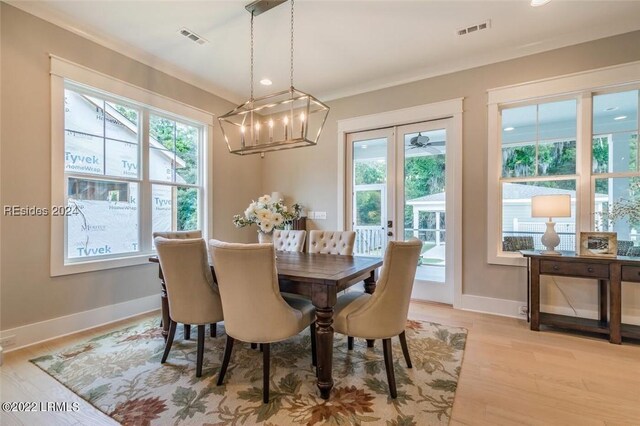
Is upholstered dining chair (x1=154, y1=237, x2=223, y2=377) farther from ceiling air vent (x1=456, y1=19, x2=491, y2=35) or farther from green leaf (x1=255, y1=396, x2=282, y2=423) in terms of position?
ceiling air vent (x1=456, y1=19, x2=491, y2=35)

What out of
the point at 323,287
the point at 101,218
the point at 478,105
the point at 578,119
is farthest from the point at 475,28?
the point at 101,218

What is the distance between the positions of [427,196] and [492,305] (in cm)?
149

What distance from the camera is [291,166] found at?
4.89m

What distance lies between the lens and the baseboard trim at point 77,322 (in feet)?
8.30

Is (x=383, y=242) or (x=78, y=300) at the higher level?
(x=383, y=242)

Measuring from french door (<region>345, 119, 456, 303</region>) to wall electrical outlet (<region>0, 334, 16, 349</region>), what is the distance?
371cm

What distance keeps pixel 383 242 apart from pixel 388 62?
7.65 ft

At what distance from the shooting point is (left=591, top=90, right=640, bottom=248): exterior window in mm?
2900

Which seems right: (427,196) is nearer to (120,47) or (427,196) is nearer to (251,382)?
(251,382)

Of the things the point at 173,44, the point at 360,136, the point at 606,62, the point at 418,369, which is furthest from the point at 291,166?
the point at 606,62

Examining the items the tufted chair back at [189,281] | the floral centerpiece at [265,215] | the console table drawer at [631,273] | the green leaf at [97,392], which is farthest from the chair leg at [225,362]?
the console table drawer at [631,273]

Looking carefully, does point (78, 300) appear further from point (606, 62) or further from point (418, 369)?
point (606, 62)

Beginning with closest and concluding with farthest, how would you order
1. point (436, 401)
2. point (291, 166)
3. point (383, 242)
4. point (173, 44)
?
point (436, 401), point (173, 44), point (383, 242), point (291, 166)

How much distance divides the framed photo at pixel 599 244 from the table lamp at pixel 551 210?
20 cm
